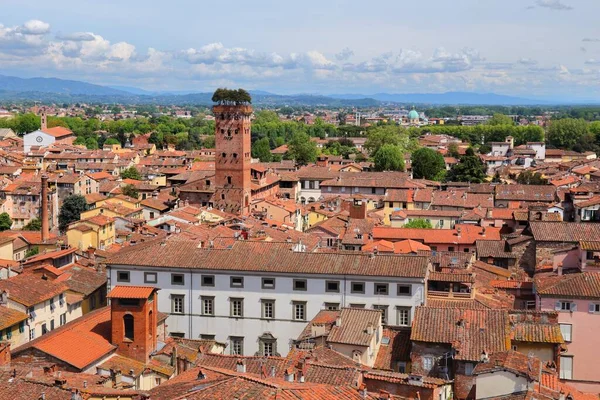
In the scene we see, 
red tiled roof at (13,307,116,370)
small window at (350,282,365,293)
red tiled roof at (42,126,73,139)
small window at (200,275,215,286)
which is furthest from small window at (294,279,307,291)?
red tiled roof at (42,126,73,139)

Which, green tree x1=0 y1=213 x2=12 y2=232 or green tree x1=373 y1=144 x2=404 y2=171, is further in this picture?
green tree x1=373 y1=144 x2=404 y2=171

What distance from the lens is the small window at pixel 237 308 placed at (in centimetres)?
3297

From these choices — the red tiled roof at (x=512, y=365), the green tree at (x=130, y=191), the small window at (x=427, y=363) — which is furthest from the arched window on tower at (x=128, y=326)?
the green tree at (x=130, y=191)

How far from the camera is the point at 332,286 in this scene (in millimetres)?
32469

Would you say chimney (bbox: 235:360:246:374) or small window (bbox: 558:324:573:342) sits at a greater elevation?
chimney (bbox: 235:360:246:374)

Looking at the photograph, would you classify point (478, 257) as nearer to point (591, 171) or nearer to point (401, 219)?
point (401, 219)

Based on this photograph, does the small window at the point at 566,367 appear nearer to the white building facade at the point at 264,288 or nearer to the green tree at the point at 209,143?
the white building facade at the point at 264,288

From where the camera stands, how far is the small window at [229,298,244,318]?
33.0m

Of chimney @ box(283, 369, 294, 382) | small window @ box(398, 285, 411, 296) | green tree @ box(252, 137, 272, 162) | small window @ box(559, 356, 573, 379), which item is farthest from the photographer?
green tree @ box(252, 137, 272, 162)

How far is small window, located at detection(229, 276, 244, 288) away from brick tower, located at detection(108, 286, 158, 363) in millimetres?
7368

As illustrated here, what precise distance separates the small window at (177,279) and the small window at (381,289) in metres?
8.81

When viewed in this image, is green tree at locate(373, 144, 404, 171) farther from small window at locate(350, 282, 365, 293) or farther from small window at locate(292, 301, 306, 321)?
small window at locate(292, 301, 306, 321)

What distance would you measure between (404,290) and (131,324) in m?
12.1

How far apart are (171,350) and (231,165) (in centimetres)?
4124
